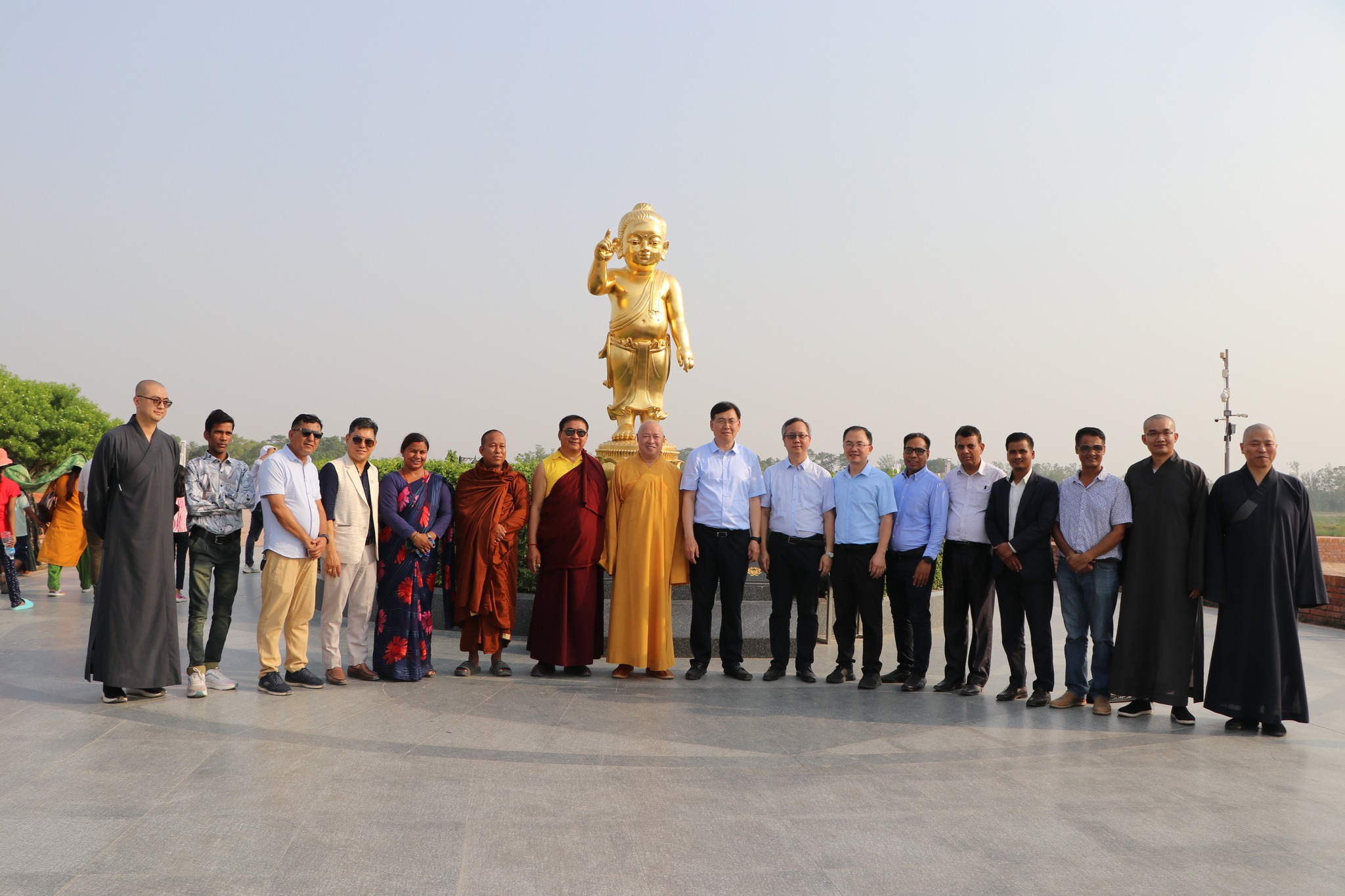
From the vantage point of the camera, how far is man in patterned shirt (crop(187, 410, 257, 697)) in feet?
19.0

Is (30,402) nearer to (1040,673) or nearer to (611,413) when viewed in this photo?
(611,413)

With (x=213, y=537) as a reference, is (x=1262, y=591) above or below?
below

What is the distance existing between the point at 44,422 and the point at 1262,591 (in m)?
30.6

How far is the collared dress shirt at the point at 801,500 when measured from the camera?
6.60 m

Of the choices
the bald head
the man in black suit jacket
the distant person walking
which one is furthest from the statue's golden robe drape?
the distant person walking

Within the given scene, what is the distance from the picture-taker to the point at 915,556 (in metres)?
6.45

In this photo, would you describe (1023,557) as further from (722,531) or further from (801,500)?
(722,531)

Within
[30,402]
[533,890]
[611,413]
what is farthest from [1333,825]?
[30,402]

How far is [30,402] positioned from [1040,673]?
1167 inches

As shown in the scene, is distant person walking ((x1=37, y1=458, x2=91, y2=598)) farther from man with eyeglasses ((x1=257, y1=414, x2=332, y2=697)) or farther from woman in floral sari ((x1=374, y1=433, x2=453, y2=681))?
woman in floral sari ((x1=374, y1=433, x2=453, y2=681))

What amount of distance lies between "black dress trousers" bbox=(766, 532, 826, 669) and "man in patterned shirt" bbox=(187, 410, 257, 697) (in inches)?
133

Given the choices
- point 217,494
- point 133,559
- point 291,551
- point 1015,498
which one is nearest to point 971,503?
point 1015,498

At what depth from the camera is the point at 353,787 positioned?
4.00m

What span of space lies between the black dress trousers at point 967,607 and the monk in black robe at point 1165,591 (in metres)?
0.81
